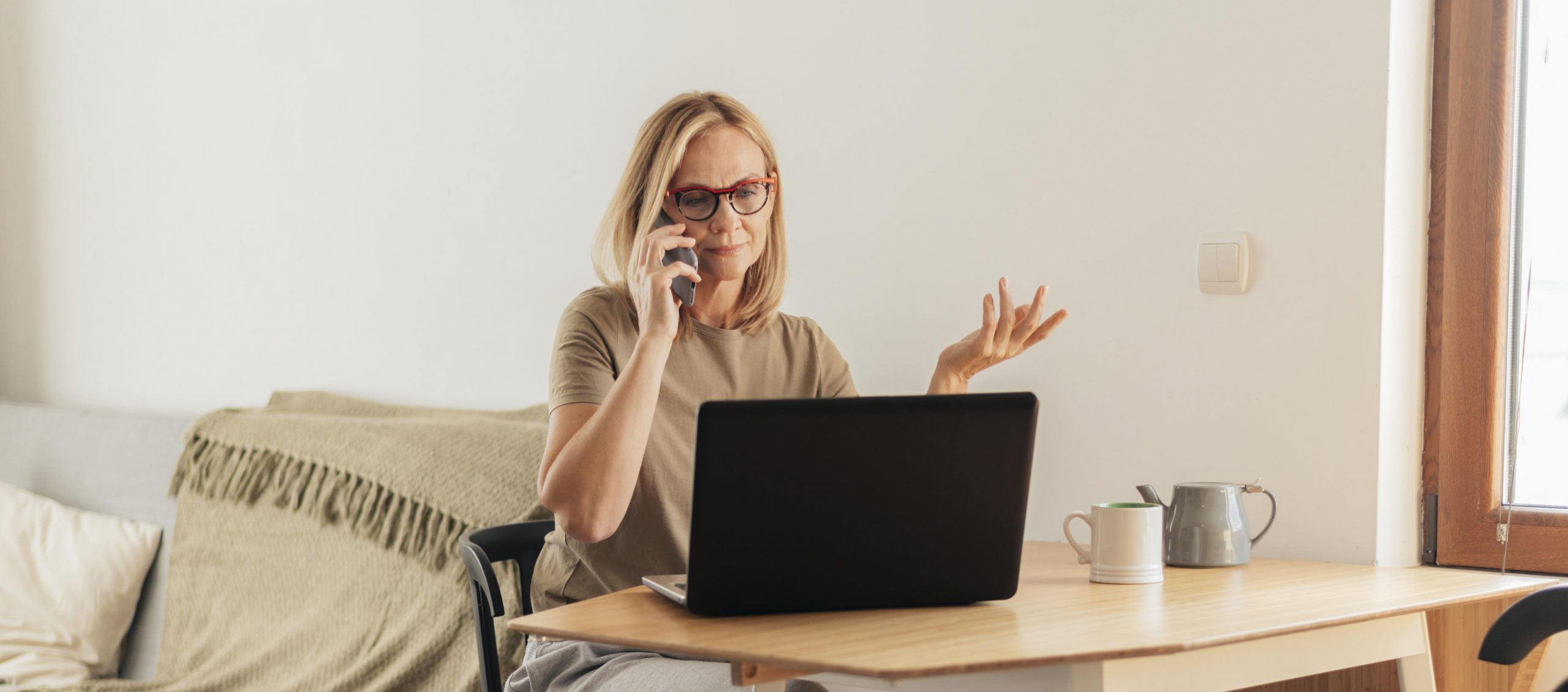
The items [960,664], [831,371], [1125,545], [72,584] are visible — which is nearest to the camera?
[960,664]

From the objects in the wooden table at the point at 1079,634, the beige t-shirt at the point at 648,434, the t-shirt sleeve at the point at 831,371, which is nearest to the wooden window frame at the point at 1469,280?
the wooden table at the point at 1079,634

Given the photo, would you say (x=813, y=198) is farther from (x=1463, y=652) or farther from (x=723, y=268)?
(x=1463, y=652)

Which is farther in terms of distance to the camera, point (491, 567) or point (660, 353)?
point (491, 567)

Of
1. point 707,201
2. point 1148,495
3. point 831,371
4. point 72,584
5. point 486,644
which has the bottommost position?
point 72,584

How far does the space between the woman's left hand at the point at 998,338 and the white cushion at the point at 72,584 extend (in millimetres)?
1769

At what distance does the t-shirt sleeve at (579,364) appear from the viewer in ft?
4.61

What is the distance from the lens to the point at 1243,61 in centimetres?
157

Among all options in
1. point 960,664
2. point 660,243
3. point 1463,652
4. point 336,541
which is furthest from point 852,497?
point 336,541

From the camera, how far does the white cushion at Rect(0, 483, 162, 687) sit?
7.80ft

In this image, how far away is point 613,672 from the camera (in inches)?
50.5

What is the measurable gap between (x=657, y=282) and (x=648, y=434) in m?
0.18

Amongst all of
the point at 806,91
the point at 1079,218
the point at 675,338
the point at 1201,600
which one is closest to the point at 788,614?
the point at 1201,600

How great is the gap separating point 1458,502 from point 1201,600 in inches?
23.6

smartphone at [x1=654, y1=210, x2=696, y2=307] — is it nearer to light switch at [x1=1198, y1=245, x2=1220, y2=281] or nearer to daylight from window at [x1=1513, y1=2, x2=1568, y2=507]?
light switch at [x1=1198, y1=245, x2=1220, y2=281]
